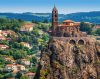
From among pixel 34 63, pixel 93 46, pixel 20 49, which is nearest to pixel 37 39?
pixel 20 49

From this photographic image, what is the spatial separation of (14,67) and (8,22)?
45.1 metres

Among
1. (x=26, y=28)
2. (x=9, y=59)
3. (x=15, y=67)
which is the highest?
(x=26, y=28)

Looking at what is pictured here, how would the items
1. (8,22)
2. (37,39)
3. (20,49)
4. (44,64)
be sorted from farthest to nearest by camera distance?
(8,22) < (37,39) < (20,49) < (44,64)

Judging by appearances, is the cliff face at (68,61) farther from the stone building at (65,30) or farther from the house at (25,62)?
the house at (25,62)

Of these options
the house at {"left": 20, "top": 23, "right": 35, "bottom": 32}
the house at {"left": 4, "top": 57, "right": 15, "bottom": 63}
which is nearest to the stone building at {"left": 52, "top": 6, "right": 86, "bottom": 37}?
the house at {"left": 4, "top": 57, "right": 15, "bottom": 63}

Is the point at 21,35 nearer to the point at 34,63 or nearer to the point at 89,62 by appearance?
the point at 34,63

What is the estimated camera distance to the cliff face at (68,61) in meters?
84.1

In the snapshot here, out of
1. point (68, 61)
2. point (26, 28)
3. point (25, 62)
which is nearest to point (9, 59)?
Result: point (25, 62)

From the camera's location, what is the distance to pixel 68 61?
8512 cm

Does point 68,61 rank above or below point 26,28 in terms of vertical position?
above

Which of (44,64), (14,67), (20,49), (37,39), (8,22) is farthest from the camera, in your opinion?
(8,22)

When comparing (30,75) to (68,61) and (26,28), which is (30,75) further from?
(26,28)

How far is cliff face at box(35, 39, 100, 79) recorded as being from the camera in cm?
8412

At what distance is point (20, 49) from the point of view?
146m
